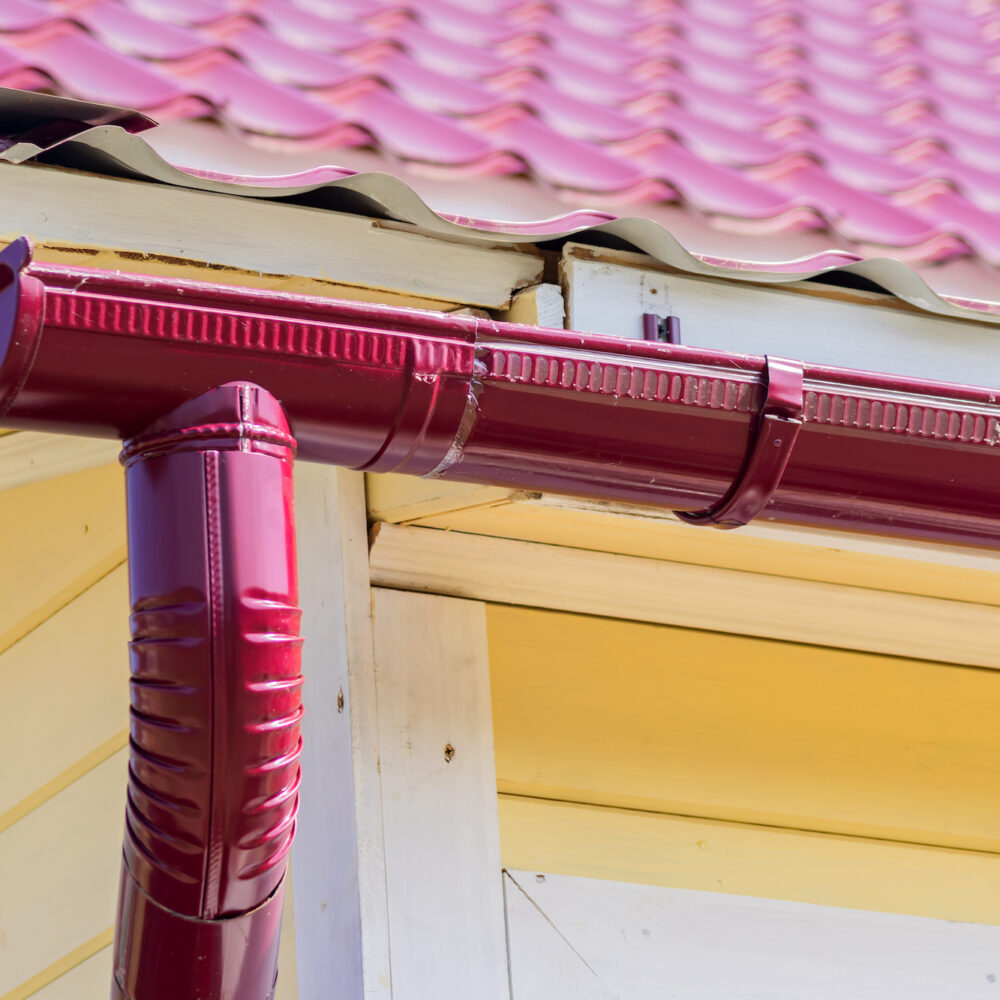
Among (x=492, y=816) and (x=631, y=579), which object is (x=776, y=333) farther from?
(x=492, y=816)

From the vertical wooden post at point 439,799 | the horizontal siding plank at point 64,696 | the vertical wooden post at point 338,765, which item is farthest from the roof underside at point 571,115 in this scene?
the horizontal siding plank at point 64,696

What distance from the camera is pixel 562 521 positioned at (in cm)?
162

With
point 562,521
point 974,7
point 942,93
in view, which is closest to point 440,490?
point 562,521

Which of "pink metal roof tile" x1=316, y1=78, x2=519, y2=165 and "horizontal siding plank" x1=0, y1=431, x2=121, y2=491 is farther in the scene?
"horizontal siding plank" x1=0, y1=431, x2=121, y2=491

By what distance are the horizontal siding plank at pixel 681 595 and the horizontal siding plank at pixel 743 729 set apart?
0.10 feet

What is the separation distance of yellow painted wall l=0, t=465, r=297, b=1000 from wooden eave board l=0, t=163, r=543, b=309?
58 centimetres

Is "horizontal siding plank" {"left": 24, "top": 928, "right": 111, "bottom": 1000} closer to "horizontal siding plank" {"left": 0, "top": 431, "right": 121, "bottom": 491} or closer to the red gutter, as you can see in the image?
"horizontal siding plank" {"left": 0, "top": 431, "right": 121, "bottom": 491}

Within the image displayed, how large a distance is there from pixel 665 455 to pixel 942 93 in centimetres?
126

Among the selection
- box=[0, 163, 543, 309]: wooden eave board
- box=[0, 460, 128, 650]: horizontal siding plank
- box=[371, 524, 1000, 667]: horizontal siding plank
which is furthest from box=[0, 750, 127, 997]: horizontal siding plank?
box=[0, 163, 543, 309]: wooden eave board

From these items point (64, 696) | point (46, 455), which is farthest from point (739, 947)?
point (46, 455)

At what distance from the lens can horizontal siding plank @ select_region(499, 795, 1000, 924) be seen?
67.3 inches

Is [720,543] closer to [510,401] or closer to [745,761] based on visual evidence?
[745,761]

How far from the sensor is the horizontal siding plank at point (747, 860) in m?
1.71

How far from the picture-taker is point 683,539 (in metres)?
1.67
